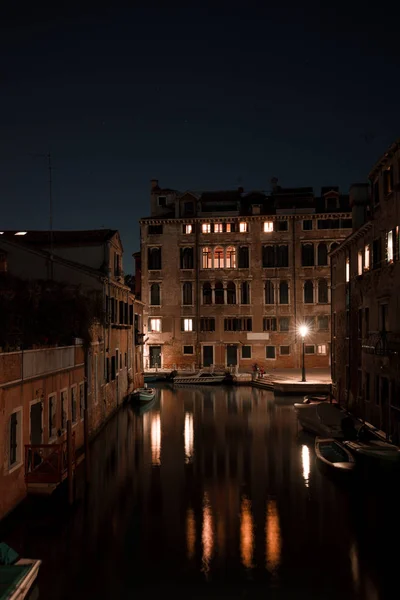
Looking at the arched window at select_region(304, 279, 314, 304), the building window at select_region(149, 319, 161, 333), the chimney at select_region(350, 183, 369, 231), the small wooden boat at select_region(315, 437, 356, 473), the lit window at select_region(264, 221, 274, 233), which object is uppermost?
the lit window at select_region(264, 221, 274, 233)

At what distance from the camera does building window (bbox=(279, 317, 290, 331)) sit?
43.3m

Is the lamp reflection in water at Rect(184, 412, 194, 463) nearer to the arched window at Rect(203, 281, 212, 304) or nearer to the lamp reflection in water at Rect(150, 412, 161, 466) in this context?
the lamp reflection in water at Rect(150, 412, 161, 466)

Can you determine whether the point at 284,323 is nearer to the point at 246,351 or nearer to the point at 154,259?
the point at 246,351

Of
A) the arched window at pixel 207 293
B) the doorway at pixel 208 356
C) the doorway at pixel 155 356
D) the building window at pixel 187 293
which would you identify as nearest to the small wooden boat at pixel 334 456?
the doorway at pixel 208 356

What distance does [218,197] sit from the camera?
4631cm

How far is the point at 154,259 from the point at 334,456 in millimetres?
29784

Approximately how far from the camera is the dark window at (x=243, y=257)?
44.0 meters

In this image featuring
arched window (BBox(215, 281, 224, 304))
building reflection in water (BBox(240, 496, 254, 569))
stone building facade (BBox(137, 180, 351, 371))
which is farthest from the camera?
arched window (BBox(215, 281, 224, 304))

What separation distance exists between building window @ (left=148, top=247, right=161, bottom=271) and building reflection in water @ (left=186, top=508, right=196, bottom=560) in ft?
105

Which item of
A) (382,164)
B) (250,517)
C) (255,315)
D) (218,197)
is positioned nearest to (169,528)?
(250,517)

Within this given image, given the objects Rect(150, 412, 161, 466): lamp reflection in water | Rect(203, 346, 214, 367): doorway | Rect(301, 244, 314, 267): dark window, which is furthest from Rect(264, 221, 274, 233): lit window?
Rect(150, 412, 161, 466): lamp reflection in water

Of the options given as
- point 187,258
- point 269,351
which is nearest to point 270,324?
point 269,351

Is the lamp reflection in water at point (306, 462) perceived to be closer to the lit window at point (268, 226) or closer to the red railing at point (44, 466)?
the red railing at point (44, 466)

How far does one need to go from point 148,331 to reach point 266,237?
1208 centimetres
